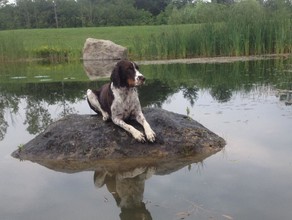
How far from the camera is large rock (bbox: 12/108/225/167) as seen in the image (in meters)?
5.77

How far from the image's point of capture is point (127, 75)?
606 cm

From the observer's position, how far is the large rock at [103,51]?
25469mm

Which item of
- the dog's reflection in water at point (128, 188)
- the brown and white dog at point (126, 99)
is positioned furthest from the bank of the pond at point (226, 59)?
the dog's reflection in water at point (128, 188)

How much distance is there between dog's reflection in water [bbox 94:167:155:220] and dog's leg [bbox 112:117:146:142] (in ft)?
2.21

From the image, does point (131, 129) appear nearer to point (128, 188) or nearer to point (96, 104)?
point (96, 104)

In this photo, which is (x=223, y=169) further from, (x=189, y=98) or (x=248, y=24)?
(x=248, y=24)

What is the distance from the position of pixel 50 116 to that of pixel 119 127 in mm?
3135

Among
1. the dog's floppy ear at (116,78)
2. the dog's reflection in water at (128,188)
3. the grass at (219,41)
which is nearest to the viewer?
the dog's reflection in water at (128,188)

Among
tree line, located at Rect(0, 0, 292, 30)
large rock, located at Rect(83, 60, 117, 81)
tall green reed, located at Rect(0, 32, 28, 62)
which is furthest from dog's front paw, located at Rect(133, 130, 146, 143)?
tree line, located at Rect(0, 0, 292, 30)

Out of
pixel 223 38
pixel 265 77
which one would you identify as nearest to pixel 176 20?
pixel 223 38

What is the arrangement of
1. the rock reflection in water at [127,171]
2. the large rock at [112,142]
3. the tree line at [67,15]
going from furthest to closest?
the tree line at [67,15] < the large rock at [112,142] < the rock reflection in water at [127,171]

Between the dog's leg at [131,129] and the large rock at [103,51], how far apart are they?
19.2 m

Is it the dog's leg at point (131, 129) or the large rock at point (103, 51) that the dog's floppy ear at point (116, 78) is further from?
the large rock at point (103, 51)

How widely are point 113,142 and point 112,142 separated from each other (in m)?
0.01
